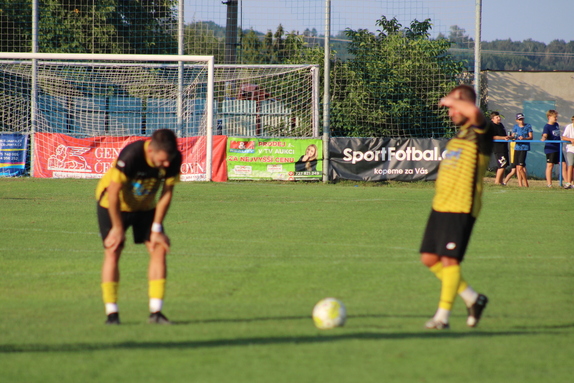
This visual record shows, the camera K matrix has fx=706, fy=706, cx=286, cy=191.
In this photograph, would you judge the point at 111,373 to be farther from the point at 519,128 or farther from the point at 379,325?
the point at 519,128

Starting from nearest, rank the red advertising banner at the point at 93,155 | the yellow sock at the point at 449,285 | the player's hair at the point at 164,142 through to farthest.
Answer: the player's hair at the point at 164,142 → the yellow sock at the point at 449,285 → the red advertising banner at the point at 93,155

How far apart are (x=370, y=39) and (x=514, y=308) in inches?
755

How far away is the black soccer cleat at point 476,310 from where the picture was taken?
5477mm

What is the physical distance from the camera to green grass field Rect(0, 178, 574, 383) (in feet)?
13.8

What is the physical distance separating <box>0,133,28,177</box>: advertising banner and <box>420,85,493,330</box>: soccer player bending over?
19313 mm

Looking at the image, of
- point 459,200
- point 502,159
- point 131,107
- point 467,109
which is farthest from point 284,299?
point 131,107

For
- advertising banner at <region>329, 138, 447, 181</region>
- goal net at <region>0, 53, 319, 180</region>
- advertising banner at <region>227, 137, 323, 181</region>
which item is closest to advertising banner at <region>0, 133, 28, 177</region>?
goal net at <region>0, 53, 319, 180</region>

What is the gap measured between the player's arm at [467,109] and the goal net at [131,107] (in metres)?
16.6

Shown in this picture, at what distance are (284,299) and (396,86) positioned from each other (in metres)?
18.1

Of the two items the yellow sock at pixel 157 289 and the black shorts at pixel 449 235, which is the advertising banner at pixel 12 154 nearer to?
the yellow sock at pixel 157 289

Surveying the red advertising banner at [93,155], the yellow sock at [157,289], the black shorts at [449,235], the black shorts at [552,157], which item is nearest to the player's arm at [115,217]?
the yellow sock at [157,289]

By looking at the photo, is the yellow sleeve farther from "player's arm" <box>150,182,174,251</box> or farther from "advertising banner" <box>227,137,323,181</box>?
"advertising banner" <box>227,137,323,181</box>

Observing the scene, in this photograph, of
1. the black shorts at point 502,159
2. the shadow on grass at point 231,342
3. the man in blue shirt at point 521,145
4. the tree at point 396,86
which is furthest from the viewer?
the tree at point 396,86

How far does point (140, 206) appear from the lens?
5.96 meters
